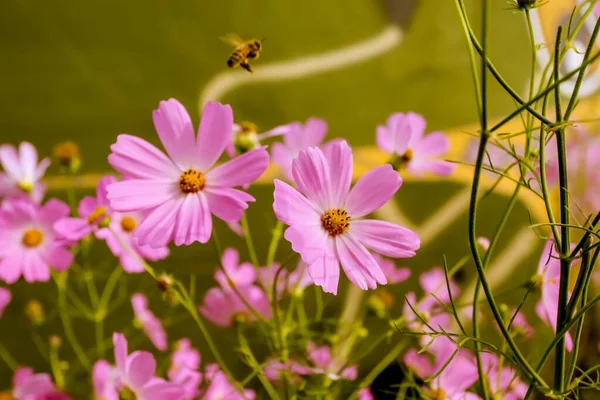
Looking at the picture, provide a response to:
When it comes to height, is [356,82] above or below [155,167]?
above

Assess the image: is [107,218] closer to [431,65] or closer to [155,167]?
[155,167]

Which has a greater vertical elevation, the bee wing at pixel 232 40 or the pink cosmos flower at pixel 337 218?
the bee wing at pixel 232 40

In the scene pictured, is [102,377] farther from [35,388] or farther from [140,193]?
[140,193]

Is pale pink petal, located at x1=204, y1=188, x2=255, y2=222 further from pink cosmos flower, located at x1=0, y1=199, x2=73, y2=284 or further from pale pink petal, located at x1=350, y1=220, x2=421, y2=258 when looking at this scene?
pink cosmos flower, located at x1=0, y1=199, x2=73, y2=284

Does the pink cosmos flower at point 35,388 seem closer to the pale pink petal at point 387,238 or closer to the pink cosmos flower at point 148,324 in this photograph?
the pink cosmos flower at point 148,324

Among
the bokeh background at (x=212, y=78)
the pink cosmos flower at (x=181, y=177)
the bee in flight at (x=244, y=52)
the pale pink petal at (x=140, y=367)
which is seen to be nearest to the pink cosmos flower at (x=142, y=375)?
the pale pink petal at (x=140, y=367)

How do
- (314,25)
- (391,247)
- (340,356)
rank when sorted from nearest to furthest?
1. (391,247)
2. (340,356)
3. (314,25)

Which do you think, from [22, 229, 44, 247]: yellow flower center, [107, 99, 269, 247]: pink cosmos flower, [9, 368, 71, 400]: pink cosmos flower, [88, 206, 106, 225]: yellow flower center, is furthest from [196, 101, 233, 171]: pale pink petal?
[9, 368, 71, 400]: pink cosmos flower

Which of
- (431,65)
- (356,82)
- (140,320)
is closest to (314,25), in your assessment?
(356,82)
